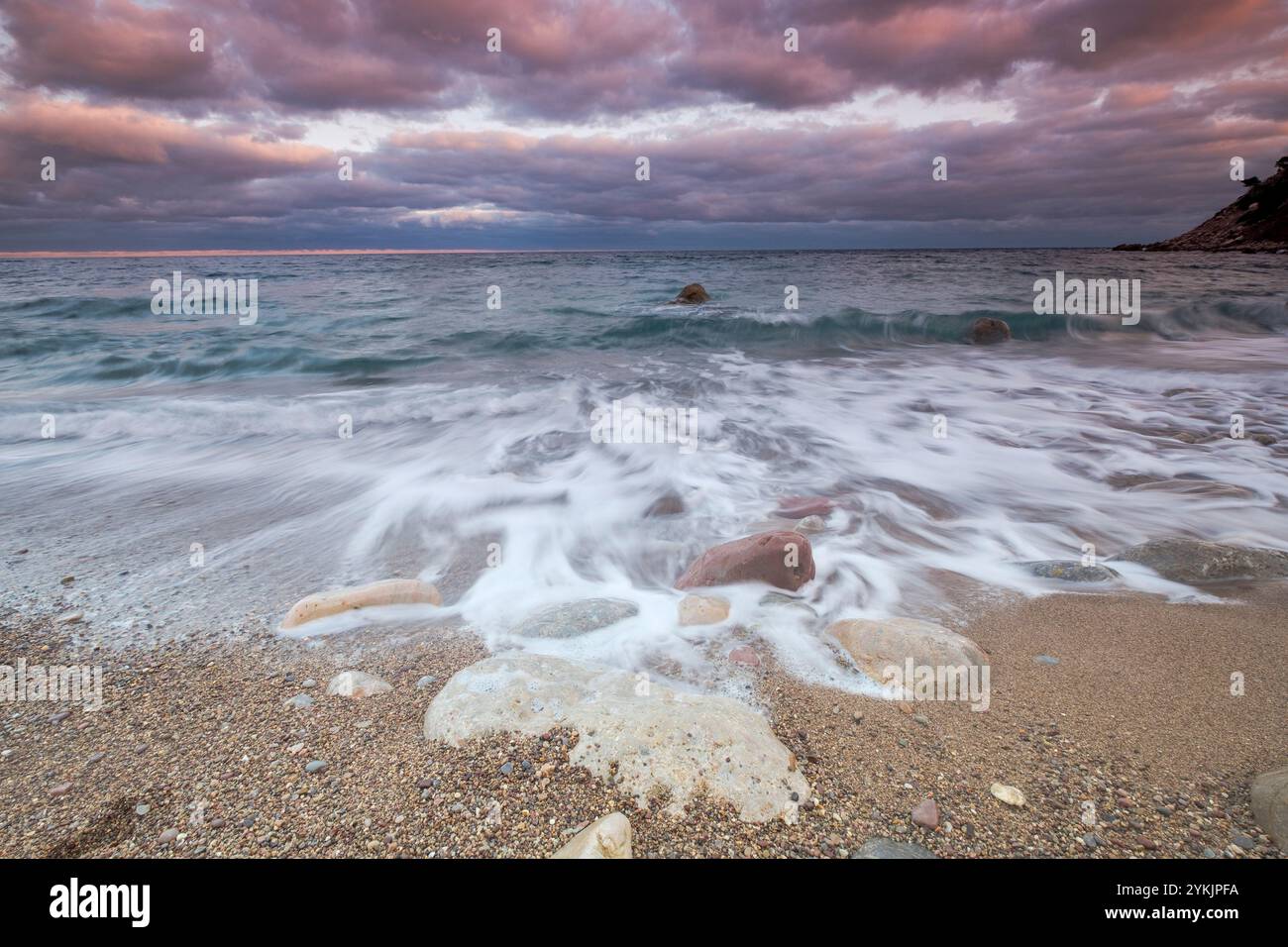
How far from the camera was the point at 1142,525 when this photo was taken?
454cm

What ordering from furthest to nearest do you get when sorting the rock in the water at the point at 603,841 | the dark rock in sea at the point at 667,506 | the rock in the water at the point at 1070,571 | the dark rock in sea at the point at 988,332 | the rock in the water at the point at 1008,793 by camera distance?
the dark rock in sea at the point at 988,332 → the dark rock in sea at the point at 667,506 → the rock in the water at the point at 1070,571 → the rock in the water at the point at 1008,793 → the rock in the water at the point at 603,841

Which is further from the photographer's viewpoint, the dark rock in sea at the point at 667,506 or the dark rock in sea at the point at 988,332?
the dark rock in sea at the point at 988,332

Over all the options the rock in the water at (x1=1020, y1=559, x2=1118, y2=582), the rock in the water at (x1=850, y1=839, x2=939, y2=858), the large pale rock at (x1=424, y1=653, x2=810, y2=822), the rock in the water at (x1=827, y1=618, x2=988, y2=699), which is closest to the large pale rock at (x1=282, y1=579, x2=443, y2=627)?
the large pale rock at (x1=424, y1=653, x2=810, y2=822)

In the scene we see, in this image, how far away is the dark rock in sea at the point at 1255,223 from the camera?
5222 cm

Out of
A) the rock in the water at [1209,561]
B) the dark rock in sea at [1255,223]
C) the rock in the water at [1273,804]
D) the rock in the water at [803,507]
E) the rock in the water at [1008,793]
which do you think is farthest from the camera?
the dark rock in sea at [1255,223]

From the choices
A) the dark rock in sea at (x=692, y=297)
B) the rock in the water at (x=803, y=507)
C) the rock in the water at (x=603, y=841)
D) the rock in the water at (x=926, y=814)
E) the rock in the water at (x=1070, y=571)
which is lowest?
the rock in the water at (x=926, y=814)

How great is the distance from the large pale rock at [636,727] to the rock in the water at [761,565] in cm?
110

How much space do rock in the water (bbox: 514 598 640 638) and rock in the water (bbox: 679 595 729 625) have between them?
0.27m

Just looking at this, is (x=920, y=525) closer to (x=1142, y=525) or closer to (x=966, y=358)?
(x=1142, y=525)

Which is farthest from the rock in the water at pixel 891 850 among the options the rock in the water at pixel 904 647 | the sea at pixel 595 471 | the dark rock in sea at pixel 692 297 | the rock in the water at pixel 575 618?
the dark rock in sea at pixel 692 297

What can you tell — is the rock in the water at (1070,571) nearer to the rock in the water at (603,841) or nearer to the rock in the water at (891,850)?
the rock in the water at (891,850)

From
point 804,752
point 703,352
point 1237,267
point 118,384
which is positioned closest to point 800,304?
point 703,352

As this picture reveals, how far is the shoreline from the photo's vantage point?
69.5 inches

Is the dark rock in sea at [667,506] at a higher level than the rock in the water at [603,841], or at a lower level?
Result: higher
